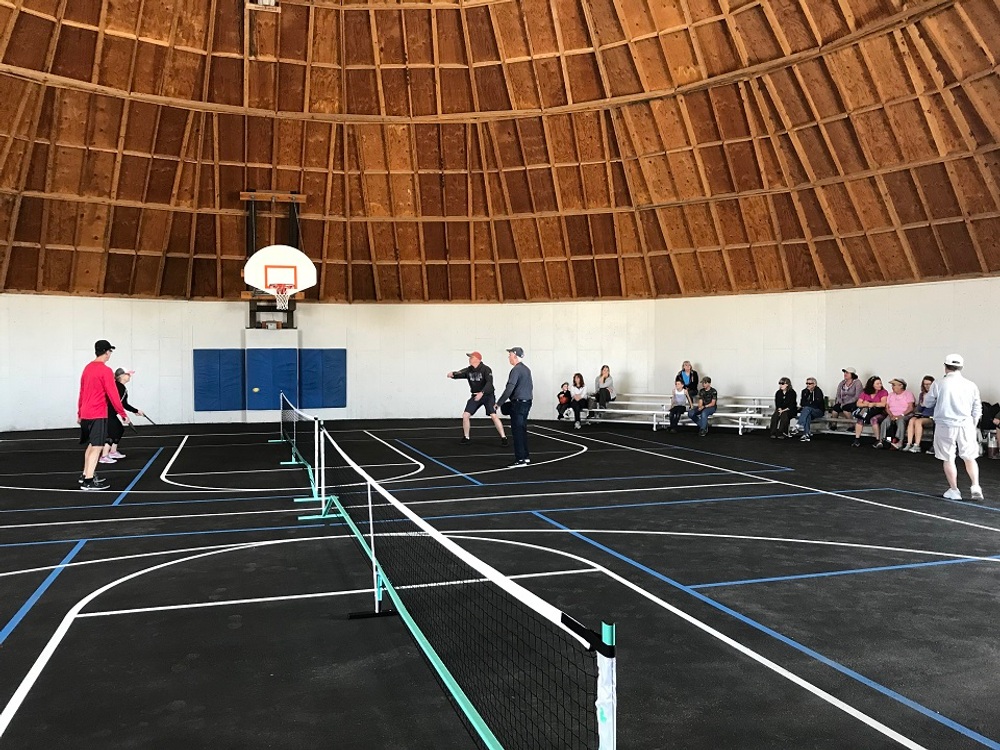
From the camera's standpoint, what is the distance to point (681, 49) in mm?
19828

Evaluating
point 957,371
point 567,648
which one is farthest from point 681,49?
point 567,648

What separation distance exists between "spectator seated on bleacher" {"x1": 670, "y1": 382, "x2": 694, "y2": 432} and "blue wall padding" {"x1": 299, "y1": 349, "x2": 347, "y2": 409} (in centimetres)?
1040

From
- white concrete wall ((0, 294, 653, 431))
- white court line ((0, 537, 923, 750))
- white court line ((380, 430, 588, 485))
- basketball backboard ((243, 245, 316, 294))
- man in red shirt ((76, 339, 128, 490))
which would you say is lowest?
white court line ((0, 537, 923, 750))

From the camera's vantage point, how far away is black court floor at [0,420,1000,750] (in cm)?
489

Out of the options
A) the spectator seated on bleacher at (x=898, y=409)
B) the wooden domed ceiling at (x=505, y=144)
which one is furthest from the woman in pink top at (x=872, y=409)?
the wooden domed ceiling at (x=505, y=144)

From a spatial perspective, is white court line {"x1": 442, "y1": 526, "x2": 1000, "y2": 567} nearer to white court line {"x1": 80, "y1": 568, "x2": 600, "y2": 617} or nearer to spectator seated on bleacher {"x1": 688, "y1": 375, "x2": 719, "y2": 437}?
white court line {"x1": 80, "y1": 568, "x2": 600, "y2": 617}

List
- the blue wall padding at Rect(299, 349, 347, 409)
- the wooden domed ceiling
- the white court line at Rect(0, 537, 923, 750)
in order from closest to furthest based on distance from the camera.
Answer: the white court line at Rect(0, 537, 923, 750)
the wooden domed ceiling
the blue wall padding at Rect(299, 349, 347, 409)

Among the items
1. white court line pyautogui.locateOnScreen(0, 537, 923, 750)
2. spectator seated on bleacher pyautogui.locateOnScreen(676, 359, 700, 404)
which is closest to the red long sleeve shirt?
white court line pyautogui.locateOnScreen(0, 537, 923, 750)

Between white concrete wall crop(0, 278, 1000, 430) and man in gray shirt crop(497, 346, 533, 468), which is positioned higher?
white concrete wall crop(0, 278, 1000, 430)

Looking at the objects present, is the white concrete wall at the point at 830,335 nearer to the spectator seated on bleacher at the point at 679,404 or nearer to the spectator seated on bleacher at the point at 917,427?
the spectator seated on bleacher at the point at 917,427

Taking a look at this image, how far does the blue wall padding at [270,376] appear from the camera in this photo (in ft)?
81.3

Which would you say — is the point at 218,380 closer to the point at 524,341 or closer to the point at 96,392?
the point at 524,341

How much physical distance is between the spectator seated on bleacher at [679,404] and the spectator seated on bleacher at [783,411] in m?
2.28

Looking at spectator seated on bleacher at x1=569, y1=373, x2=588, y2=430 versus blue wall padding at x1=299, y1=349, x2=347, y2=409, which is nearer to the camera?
spectator seated on bleacher at x1=569, y1=373, x2=588, y2=430
